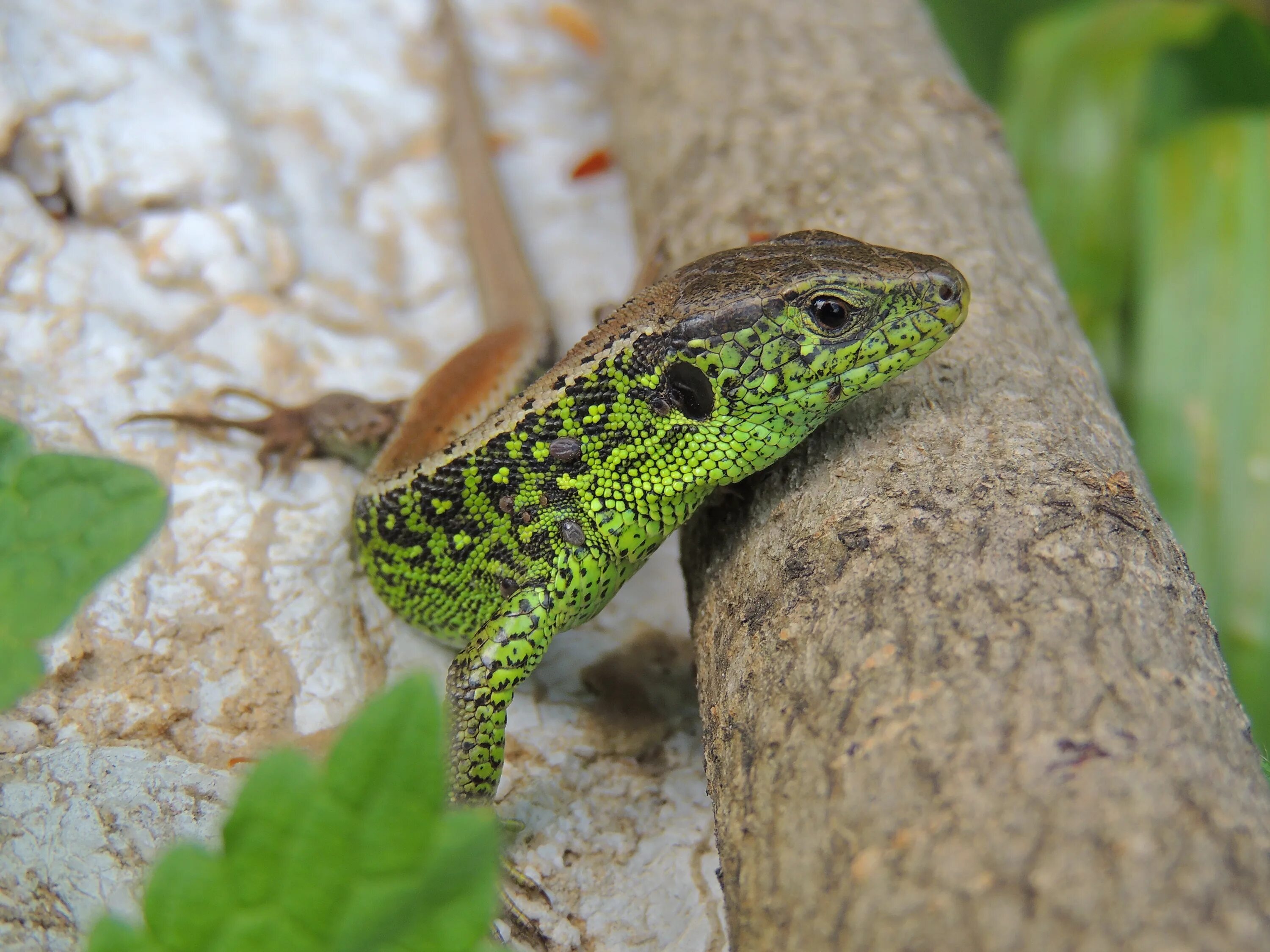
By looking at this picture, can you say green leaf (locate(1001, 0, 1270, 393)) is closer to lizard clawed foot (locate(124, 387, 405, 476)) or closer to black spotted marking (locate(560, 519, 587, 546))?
black spotted marking (locate(560, 519, 587, 546))

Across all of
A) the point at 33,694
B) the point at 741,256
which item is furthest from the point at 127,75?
the point at 741,256

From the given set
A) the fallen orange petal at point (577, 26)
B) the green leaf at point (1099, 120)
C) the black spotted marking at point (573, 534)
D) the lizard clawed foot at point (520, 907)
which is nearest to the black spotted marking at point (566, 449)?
the black spotted marking at point (573, 534)

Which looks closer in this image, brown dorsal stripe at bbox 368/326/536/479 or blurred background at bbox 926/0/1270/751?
brown dorsal stripe at bbox 368/326/536/479

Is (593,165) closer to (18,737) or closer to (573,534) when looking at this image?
Result: (573,534)

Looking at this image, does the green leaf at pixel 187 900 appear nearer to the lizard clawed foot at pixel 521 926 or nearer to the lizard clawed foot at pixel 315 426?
the lizard clawed foot at pixel 521 926

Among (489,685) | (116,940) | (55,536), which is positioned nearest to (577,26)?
(489,685)

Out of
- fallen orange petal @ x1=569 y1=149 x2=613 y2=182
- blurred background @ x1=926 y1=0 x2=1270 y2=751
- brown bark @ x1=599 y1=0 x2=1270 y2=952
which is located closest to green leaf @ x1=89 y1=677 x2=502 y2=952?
Answer: brown bark @ x1=599 y1=0 x2=1270 y2=952
